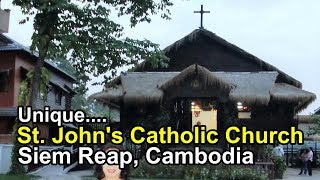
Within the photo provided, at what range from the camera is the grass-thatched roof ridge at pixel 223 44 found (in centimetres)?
2691

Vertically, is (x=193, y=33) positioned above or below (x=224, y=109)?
above

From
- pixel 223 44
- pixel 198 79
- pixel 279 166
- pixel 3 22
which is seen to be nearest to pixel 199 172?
pixel 279 166

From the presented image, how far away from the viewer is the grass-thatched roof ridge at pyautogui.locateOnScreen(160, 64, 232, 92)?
2320 cm

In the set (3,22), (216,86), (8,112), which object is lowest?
(8,112)

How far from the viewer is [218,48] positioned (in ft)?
91.1

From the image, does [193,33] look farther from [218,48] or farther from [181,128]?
[181,128]

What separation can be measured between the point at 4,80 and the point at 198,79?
13094 mm

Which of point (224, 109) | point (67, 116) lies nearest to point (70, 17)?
point (224, 109)

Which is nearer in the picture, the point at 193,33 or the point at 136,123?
the point at 136,123

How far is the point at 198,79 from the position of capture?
77.8ft

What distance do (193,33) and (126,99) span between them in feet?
19.3

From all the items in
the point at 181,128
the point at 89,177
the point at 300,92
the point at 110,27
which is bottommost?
the point at 89,177

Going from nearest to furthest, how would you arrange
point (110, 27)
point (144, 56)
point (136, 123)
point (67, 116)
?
1. point (67, 116)
2. point (110, 27)
3. point (144, 56)
4. point (136, 123)

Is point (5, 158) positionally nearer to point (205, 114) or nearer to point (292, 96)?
point (205, 114)
